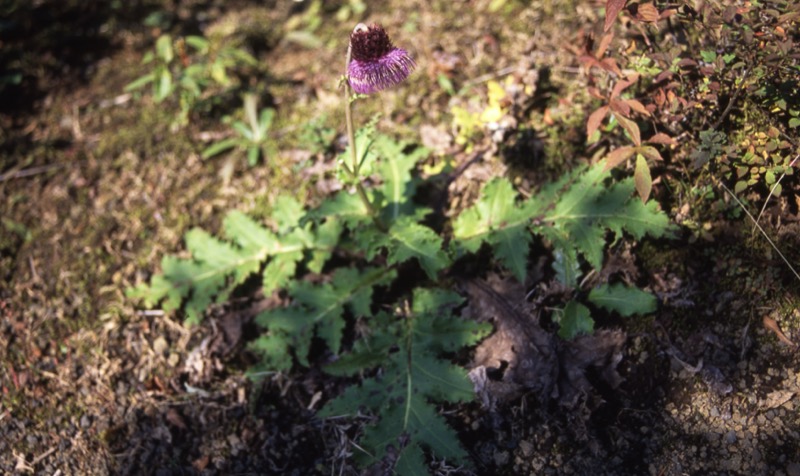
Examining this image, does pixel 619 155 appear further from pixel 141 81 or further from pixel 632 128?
pixel 141 81

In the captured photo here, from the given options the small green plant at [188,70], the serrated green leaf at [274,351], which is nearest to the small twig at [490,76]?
the small green plant at [188,70]

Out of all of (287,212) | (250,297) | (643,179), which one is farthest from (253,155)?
(643,179)

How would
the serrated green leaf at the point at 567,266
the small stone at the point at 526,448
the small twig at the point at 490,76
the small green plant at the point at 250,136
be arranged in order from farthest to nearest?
1. the small green plant at the point at 250,136
2. the small twig at the point at 490,76
3. the serrated green leaf at the point at 567,266
4. the small stone at the point at 526,448

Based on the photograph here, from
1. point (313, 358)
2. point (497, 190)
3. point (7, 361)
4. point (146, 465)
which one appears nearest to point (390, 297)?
point (313, 358)

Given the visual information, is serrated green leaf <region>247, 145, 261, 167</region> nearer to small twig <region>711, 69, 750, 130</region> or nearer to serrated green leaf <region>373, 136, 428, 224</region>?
serrated green leaf <region>373, 136, 428, 224</region>

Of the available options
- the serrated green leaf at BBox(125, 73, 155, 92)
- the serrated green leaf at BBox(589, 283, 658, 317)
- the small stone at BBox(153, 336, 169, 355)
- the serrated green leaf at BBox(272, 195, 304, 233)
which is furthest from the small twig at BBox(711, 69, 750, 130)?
the serrated green leaf at BBox(125, 73, 155, 92)

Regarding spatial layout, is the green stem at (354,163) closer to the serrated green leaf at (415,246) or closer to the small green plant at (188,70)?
the serrated green leaf at (415,246)

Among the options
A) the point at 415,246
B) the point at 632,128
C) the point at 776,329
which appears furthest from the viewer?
the point at 415,246
